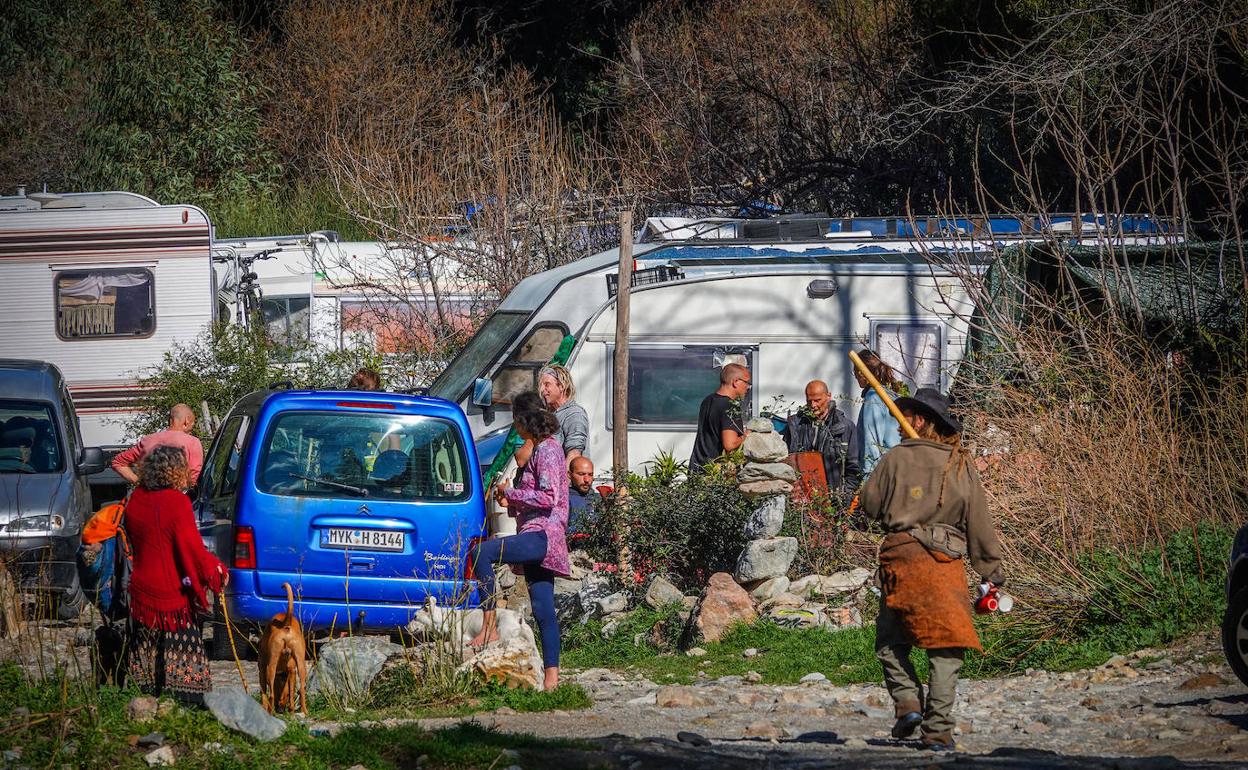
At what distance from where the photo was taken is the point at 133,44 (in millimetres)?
31703

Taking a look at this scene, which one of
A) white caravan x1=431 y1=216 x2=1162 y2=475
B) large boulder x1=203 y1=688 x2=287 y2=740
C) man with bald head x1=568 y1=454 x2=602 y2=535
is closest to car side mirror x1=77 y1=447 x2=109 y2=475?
white caravan x1=431 y1=216 x2=1162 y2=475

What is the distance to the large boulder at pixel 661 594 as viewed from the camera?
1013cm

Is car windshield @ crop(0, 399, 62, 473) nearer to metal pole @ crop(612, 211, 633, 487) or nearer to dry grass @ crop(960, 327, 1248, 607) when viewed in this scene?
metal pole @ crop(612, 211, 633, 487)

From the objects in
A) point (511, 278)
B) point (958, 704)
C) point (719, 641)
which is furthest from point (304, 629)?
point (511, 278)

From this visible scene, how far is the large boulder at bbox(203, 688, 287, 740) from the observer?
19.7 feet

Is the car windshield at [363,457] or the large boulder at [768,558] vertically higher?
the car windshield at [363,457]

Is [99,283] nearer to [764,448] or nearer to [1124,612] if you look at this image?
[764,448]

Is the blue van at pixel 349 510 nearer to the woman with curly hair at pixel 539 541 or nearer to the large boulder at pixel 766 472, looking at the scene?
the woman with curly hair at pixel 539 541

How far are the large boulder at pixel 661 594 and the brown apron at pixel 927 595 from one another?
3.94 meters

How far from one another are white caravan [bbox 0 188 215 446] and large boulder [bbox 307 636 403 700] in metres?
9.10

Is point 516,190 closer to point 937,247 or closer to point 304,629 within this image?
point 937,247

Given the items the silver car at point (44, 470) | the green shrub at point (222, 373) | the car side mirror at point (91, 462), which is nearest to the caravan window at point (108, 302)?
the green shrub at point (222, 373)

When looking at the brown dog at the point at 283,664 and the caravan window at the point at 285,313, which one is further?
the caravan window at the point at 285,313

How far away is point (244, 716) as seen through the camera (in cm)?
608
